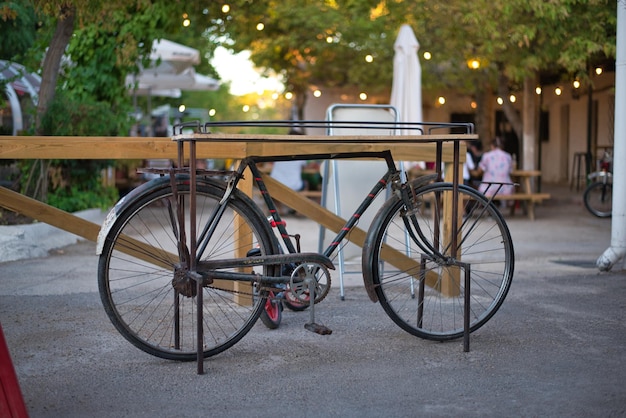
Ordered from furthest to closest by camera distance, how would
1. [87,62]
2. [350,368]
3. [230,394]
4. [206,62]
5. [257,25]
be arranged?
[206,62]
[257,25]
[87,62]
[350,368]
[230,394]

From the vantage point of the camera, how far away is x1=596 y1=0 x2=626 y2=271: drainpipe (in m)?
7.51

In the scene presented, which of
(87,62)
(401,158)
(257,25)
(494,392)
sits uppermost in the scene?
(257,25)

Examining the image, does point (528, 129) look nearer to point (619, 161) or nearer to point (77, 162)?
point (77, 162)

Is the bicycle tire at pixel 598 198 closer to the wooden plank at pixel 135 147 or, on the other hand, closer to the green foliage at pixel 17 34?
the green foliage at pixel 17 34

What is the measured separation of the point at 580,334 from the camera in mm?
5211

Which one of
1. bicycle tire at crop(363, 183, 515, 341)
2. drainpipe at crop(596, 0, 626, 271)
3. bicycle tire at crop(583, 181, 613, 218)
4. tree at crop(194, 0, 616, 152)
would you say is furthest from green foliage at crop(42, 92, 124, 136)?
bicycle tire at crop(583, 181, 613, 218)

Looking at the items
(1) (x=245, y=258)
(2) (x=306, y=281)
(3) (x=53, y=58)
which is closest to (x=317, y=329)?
(2) (x=306, y=281)

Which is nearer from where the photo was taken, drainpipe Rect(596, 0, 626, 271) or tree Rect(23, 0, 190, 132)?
drainpipe Rect(596, 0, 626, 271)

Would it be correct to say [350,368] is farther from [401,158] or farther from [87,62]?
[87,62]

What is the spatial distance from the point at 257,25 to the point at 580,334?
14.7 meters

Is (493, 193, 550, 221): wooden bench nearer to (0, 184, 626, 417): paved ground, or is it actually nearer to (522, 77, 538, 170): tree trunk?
(522, 77, 538, 170): tree trunk

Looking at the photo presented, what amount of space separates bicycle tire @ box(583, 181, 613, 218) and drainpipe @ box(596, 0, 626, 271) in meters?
6.67

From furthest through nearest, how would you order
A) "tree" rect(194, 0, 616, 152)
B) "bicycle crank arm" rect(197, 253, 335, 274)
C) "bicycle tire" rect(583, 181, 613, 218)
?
"bicycle tire" rect(583, 181, 613, 218), "tree" rect(194, 0, 616, 152), "bicycle crank arm" rect(197, 253, 335, 274)

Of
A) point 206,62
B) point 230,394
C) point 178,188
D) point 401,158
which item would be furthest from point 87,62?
point 206,62
